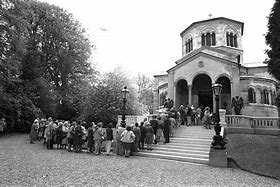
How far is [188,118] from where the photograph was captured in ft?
58.1

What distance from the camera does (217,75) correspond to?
20984 millimetres

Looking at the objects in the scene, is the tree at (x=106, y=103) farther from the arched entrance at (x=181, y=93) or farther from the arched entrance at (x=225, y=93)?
the arched entrance at (x=225, y=93)

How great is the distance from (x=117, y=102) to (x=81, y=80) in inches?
280

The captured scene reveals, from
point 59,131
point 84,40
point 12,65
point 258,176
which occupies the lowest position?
point 258,176

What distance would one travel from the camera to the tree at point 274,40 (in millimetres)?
10477

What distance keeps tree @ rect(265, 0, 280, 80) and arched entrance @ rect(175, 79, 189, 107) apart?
13.0 metres

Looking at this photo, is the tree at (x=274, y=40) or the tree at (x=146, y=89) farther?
the tree at (x=146, y=89)

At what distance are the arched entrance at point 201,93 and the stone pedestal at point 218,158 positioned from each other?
15.0m

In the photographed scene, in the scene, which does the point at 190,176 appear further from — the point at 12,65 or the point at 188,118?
the point at 12,65

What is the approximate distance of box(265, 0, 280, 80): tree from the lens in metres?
10.5

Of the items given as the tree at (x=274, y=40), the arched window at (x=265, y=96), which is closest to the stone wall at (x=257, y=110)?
the arched window at (x=265, y=96)

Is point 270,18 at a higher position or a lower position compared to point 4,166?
higher

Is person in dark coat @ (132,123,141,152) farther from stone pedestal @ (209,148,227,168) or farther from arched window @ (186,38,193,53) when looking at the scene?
arched window @ (186,38,193,53)

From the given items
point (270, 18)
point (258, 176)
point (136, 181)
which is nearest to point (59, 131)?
point (136, 181)
